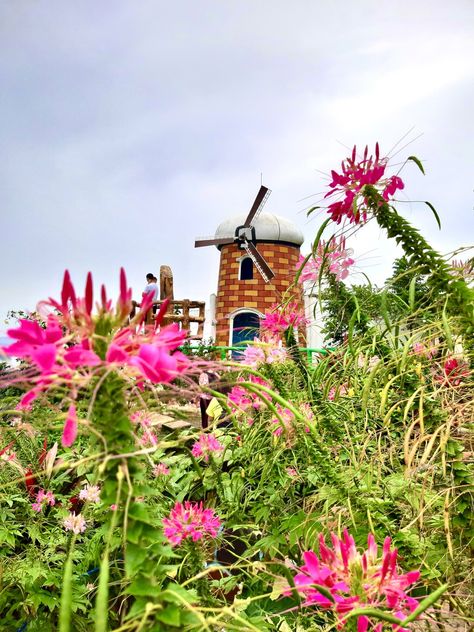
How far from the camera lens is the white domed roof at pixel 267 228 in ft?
65.0

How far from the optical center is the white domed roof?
65.0ft

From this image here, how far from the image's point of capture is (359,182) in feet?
3.85

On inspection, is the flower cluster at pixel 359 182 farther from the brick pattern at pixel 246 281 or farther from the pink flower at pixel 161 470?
the brick pattern at pixel 246 281

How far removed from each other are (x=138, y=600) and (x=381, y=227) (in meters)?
0.88

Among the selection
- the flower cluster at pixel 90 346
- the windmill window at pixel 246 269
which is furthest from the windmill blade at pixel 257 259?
the flower cluster at pixel 90 346

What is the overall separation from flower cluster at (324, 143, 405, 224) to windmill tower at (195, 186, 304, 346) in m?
16.7

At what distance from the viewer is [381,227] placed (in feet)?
3.82

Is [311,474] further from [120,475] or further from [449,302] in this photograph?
[120,475]

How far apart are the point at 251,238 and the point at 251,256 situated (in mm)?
925

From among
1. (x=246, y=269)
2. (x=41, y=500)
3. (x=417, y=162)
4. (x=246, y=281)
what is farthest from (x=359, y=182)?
(x=246, y=269)

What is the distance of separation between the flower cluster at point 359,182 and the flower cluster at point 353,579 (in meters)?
0.71

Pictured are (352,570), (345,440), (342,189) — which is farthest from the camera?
(345,440)

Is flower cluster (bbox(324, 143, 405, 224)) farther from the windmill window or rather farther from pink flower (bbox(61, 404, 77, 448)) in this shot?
the windmill window

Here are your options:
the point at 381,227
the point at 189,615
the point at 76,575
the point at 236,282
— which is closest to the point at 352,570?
the point at 189,615
